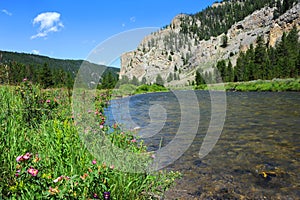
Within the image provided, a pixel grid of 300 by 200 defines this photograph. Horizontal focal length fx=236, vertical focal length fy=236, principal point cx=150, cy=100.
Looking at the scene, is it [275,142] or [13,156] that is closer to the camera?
[13,156]

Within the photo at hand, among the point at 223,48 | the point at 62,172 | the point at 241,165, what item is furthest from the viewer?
the point at 223,48

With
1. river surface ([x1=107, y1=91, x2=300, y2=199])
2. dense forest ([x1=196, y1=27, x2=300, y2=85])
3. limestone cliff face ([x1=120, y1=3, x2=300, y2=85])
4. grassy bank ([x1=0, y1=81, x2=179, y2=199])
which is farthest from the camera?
limestone cliff face ([x1=120, y1=3, x2=300, y2=85])

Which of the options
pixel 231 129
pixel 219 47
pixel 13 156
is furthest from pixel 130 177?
pixel 219 47

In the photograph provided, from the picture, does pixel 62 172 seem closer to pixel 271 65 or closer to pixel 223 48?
pixel 271 65

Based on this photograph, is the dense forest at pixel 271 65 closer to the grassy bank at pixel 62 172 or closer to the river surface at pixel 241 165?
the river surface at pixel 241 165

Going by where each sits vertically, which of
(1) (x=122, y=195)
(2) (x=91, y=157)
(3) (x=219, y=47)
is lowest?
(1) (x=122, y=195)

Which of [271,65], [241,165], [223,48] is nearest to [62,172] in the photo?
[241,165]

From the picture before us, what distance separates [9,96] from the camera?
7.20m

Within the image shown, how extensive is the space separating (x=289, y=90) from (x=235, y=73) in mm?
41621

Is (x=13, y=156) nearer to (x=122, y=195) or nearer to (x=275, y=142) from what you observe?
(x=122, y=195)

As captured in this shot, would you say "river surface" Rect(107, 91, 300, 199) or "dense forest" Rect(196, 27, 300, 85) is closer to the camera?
"river surface" Rect(107, 91, 300, 199)

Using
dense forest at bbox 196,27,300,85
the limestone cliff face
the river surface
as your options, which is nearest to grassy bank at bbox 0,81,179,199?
the river surface

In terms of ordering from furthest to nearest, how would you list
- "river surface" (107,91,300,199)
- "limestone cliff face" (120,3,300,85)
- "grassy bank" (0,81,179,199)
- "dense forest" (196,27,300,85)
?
"limestone cliff face" (120,3,300,85), "dense forest" (196,27,300,85), "river surface" (107,91,300,199), "grassy bank" (0,81,179,199)

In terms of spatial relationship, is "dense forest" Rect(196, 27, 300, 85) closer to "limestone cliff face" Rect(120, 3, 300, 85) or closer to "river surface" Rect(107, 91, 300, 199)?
"limestone cliff face" Rect(120, 3, 300, 85)
